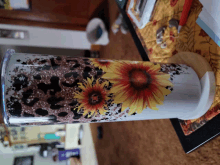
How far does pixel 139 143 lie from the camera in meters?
1.33

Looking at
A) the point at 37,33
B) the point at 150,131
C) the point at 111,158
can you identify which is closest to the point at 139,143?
the point at 150,131

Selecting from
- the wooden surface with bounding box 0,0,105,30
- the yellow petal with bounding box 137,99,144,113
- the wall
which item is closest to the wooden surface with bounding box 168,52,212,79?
the yellow petal with bounding box 137,99,144,113

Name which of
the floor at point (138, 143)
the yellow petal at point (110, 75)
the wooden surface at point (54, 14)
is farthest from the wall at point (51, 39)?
the yellow petal at point (110, 75)

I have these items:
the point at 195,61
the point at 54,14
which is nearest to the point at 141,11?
the point at 195,61

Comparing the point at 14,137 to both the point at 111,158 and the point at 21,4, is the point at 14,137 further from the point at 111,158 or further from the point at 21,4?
the point at 21,4

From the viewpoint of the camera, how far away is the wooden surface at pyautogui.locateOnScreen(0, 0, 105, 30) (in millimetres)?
2145

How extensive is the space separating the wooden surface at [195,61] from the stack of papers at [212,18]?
0.28 feet

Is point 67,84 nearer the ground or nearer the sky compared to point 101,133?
nearer the ground

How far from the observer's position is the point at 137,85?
1.63 ft

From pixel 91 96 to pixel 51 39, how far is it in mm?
2225

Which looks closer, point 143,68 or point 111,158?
point 143,68

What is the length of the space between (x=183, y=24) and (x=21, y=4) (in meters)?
2.10

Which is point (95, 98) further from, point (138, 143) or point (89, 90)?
point (138, 143)

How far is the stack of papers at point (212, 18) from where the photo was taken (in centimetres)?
49
